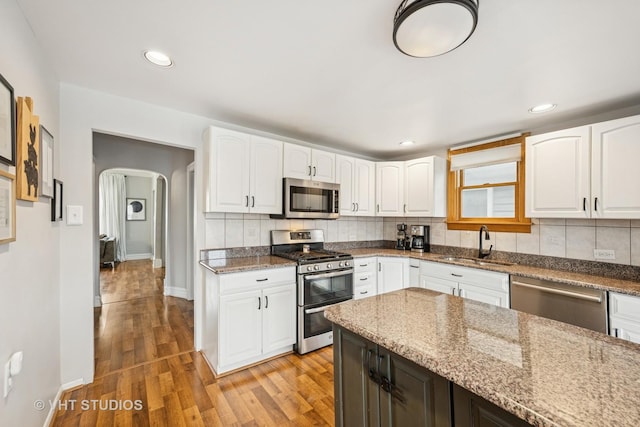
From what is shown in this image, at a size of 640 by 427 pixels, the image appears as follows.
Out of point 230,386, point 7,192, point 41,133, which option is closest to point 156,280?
point 230,386

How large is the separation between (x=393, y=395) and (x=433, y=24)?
5.00 ft

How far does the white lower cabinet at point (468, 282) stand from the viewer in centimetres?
258

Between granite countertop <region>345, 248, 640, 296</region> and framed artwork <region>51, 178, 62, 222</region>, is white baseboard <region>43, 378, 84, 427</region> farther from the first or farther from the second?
granite countertop <region>345, 248, 640, 296</region>

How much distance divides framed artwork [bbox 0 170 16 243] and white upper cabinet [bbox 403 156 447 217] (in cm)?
358

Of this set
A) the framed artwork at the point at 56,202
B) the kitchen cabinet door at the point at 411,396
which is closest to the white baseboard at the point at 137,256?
the framed artwork at the point at 56,202

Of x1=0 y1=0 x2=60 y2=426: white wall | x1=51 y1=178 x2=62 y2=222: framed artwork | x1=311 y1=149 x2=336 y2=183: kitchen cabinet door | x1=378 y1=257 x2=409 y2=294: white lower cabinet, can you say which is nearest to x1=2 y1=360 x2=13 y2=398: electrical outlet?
x1=0 y1=0 x2=60 y2=426: white wall

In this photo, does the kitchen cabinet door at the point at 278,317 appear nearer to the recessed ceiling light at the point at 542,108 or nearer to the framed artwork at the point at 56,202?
the framed artwork at the point at 56,202

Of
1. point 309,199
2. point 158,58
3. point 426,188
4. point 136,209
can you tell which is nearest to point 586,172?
point 426,188

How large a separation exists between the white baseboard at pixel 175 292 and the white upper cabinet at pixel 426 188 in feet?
12.1

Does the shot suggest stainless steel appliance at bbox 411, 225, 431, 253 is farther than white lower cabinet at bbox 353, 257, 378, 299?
Yes

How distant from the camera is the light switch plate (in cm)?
206

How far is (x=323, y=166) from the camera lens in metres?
3.27

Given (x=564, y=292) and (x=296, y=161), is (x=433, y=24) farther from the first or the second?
(x=564, y=292)

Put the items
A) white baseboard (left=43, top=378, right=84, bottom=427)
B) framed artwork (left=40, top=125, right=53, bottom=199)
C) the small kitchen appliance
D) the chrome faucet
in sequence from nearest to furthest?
framed artwork (left=40, top=125, right=53, bottom=199), white baseboard (left=43, top=378, right=84, bottom=427), the chrome faucet, the small kitchen appliance
